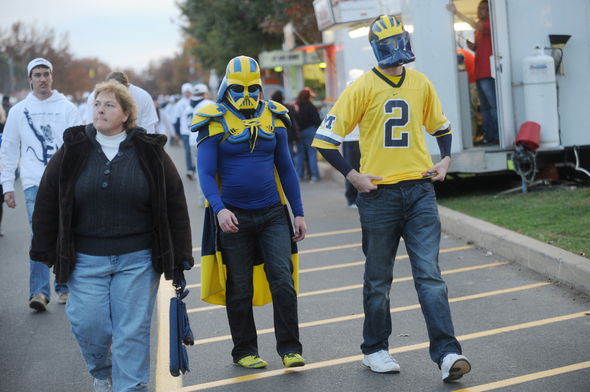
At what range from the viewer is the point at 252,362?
4.52m

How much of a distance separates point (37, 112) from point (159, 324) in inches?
90.8

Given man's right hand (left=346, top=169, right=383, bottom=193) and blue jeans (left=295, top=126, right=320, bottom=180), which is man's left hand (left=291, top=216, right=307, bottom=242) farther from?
blue jeans (left=295, top=126, right=320, bottom=180)

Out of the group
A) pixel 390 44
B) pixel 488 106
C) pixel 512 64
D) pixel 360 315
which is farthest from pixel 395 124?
pixel 488 106

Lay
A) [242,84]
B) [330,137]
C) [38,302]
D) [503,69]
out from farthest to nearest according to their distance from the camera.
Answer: [503,69], [38,302], [242,84], [330,137]

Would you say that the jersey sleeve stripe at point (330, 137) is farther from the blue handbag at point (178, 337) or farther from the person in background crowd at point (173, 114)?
the person in background crowd at point (173, 114)

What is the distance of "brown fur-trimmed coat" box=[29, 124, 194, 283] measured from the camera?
359 cm

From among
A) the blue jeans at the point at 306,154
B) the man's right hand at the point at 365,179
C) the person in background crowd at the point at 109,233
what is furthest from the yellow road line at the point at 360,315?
the blue jeans at the point at 306,154

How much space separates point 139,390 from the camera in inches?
143

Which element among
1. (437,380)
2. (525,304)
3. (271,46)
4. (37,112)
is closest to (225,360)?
(437,380)

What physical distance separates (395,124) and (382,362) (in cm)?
149

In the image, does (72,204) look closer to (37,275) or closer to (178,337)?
(178,337)

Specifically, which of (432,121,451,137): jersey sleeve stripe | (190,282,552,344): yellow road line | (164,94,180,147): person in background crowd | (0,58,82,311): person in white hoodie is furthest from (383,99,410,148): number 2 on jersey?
(164,94,180,147): person in background crowd

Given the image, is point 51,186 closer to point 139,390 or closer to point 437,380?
point 139,390

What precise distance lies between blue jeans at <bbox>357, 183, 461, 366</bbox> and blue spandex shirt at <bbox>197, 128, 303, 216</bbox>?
629mm
